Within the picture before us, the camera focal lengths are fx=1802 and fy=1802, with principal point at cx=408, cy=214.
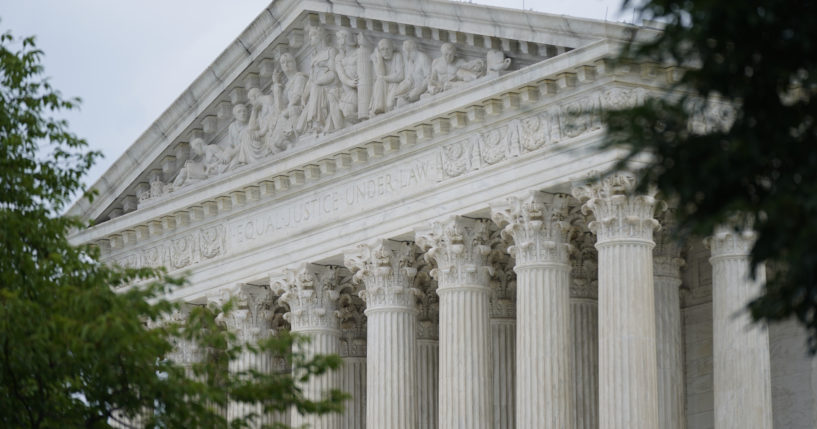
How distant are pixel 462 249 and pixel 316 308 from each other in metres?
6.86

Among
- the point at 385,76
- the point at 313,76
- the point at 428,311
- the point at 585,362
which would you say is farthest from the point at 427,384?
the point at 385,76

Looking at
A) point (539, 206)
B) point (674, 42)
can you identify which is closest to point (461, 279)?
point (539, 206)

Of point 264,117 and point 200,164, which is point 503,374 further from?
point 200,164

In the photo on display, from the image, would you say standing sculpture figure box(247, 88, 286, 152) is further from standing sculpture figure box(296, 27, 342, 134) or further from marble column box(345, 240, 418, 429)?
marble column box(345, 240, 418, 429)

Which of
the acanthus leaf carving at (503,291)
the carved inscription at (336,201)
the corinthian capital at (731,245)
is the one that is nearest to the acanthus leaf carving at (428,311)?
the acanthus leaf carving at (503,291)

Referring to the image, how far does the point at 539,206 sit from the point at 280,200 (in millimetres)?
10280

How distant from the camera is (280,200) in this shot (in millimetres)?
50656

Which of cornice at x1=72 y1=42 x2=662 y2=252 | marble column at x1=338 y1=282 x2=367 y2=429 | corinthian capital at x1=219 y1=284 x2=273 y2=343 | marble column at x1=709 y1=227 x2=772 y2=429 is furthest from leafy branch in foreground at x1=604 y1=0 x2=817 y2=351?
marble column at x1=338 y1=282 x2=367 y2=429

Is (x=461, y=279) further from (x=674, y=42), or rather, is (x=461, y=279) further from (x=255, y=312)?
(x=674, y=42)

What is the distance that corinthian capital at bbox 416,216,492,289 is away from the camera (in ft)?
148

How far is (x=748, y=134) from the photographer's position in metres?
17.2

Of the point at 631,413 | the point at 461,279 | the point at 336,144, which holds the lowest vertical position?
the point at 631,413

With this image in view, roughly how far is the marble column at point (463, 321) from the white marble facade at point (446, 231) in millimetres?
56

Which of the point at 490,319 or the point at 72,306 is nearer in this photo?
the point at 72,306
